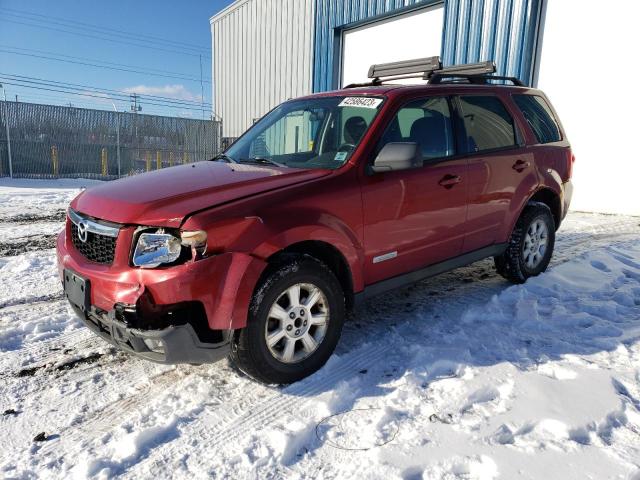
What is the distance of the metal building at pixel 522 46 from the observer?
861 cm

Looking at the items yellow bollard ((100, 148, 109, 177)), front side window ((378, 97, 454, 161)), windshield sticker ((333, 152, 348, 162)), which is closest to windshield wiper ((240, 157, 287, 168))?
windshield sticker ((333, 152, 348, 162))

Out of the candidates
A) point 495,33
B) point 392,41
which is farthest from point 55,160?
point 495,33

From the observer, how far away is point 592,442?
7.30 feet

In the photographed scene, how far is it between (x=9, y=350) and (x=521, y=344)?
3.57 m

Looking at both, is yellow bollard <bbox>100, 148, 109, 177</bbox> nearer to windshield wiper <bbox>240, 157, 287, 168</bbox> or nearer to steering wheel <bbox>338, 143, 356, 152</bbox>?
windshield wiper <bbox>240, 157, 287, 168</bbox>

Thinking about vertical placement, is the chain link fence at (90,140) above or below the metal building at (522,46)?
below

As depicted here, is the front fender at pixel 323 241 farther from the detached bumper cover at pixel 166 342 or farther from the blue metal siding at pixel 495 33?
the blue metal siding at pixel 495 33

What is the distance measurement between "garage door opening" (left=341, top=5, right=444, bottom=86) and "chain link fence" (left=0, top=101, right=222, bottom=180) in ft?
21.9

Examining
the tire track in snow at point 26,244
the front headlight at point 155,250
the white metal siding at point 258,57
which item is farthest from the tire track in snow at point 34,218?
the white metal siding at point 258,57

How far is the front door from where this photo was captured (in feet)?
10.5

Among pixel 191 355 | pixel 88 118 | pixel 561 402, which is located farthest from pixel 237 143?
pixel 88 118

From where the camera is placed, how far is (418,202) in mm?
3424

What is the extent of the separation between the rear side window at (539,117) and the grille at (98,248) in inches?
151

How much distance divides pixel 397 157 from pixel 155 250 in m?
1.62
